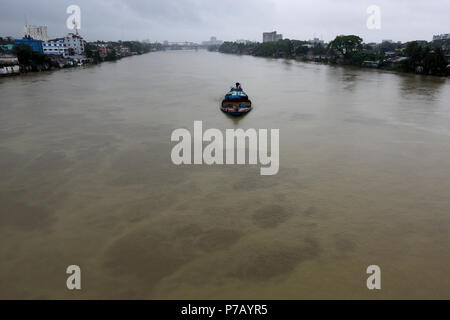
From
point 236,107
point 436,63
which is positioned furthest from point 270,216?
point 436,63

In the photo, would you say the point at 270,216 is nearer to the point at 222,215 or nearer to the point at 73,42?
the point at 222,215

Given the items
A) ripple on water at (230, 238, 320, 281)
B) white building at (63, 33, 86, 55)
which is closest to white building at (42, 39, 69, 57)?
white building at (63, 33, 86, 55)

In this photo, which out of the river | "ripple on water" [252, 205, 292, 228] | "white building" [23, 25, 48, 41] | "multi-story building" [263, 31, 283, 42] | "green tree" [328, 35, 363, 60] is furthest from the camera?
"multi-story building" [263, 31, 283, 42]

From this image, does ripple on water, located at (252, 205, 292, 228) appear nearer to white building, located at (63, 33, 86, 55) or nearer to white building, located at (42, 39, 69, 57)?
white building, located at (42, 39, 69, 57)

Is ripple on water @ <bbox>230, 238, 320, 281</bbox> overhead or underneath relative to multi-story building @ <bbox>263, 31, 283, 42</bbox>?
underneath

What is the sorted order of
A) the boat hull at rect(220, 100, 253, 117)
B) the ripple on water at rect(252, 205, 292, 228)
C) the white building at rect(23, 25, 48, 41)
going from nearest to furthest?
1. the ripple on water at rect(252, 205, 292, 228)
2. the boat hull at rect(220, 100, 253, 117)
3. the white building at rect(23, 25, 48, 41)

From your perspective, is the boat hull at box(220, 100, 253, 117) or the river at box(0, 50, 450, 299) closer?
the river at box(0, 50, 450, 299)

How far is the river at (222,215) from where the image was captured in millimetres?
3162

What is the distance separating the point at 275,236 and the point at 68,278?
2306mm

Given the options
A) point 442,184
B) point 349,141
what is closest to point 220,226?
point 442,184

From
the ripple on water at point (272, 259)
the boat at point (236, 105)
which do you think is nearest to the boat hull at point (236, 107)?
the boat at point (236, 105)

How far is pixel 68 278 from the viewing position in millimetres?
3168

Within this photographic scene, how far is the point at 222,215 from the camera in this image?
4.30 m

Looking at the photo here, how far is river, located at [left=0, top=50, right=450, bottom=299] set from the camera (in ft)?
10.4
